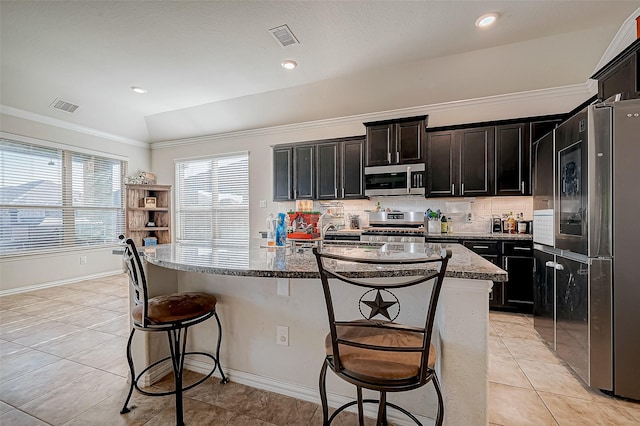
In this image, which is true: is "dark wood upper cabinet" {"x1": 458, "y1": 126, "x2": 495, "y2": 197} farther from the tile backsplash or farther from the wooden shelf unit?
the wooden shelf unit

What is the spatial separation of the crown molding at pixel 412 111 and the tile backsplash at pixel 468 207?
4.28 ft

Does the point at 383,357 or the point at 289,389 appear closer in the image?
the point at 383,357

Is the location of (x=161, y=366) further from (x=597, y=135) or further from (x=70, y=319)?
(x=597, y=135)

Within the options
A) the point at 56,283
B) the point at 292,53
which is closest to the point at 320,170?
the point at 292,53

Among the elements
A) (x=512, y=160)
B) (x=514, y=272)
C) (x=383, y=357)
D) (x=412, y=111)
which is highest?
(x=412, y=111)

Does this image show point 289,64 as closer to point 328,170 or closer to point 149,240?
point 328,170

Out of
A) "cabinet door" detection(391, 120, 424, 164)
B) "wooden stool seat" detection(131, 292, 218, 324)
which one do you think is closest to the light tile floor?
"wooden stool seat" detection(131, 292, 218, 324)

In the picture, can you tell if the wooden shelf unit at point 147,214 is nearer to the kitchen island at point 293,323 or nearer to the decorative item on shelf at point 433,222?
the kitchen island at point 293,323

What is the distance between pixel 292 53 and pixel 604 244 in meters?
3.29

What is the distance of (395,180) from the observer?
3.81 meters

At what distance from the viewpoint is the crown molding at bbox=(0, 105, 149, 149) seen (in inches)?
158

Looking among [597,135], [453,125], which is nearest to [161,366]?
[597,135]

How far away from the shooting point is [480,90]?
3568 millimetres

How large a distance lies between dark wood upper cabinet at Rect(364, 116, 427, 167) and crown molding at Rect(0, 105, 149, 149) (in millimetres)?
5024
